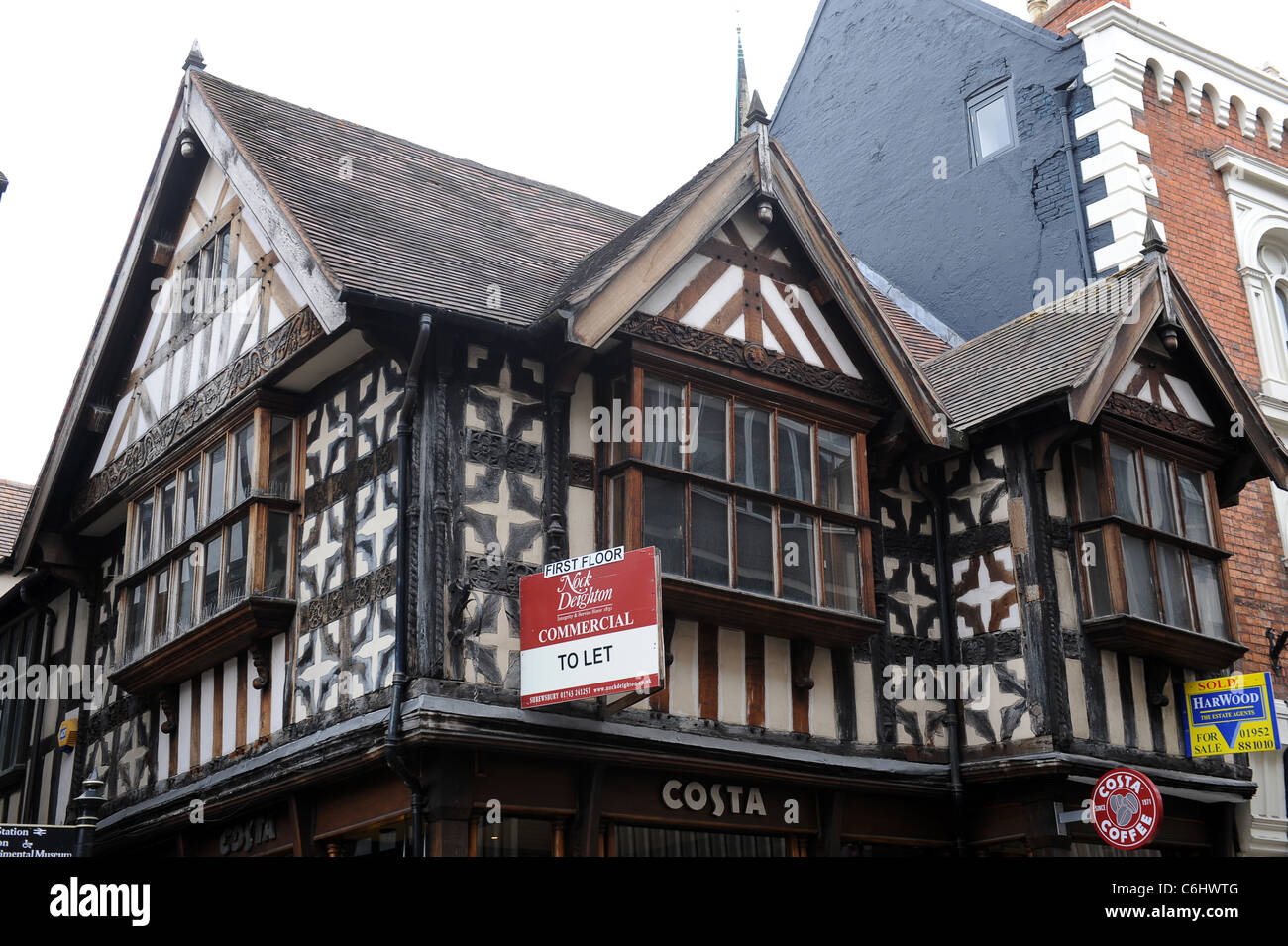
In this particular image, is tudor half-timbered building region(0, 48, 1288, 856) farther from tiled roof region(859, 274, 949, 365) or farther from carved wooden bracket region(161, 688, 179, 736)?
tiled roof region(859, 274, 949, 365)

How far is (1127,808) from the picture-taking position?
36.7ft

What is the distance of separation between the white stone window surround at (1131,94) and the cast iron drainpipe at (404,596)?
859cm

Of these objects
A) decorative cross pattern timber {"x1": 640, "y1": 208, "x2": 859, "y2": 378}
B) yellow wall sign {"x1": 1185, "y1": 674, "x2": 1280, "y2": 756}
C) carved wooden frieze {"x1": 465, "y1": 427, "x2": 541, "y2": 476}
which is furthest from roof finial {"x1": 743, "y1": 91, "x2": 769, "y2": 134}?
yellow wall sign {"x1": 1185, "y1": 674, "x2": 1280, "y2": 756}

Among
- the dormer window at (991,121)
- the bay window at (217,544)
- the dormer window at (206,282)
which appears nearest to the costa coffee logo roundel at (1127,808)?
the bay window at (217,544)

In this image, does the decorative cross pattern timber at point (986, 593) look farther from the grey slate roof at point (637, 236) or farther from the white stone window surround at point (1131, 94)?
the white stone window surround at point (1131, 94)

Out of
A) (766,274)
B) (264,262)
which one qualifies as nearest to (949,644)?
(766,274)

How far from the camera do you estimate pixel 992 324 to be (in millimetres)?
18016

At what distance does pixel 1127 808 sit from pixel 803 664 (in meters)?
2.65

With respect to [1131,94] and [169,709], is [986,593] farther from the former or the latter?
[169,709]

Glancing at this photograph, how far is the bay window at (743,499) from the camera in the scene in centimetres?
1139

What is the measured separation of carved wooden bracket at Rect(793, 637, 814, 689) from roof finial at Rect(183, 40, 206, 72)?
303 inches

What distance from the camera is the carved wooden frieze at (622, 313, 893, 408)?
11852 millimetres

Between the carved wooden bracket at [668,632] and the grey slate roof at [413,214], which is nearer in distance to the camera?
the carved wooden bracket at [668,632]
